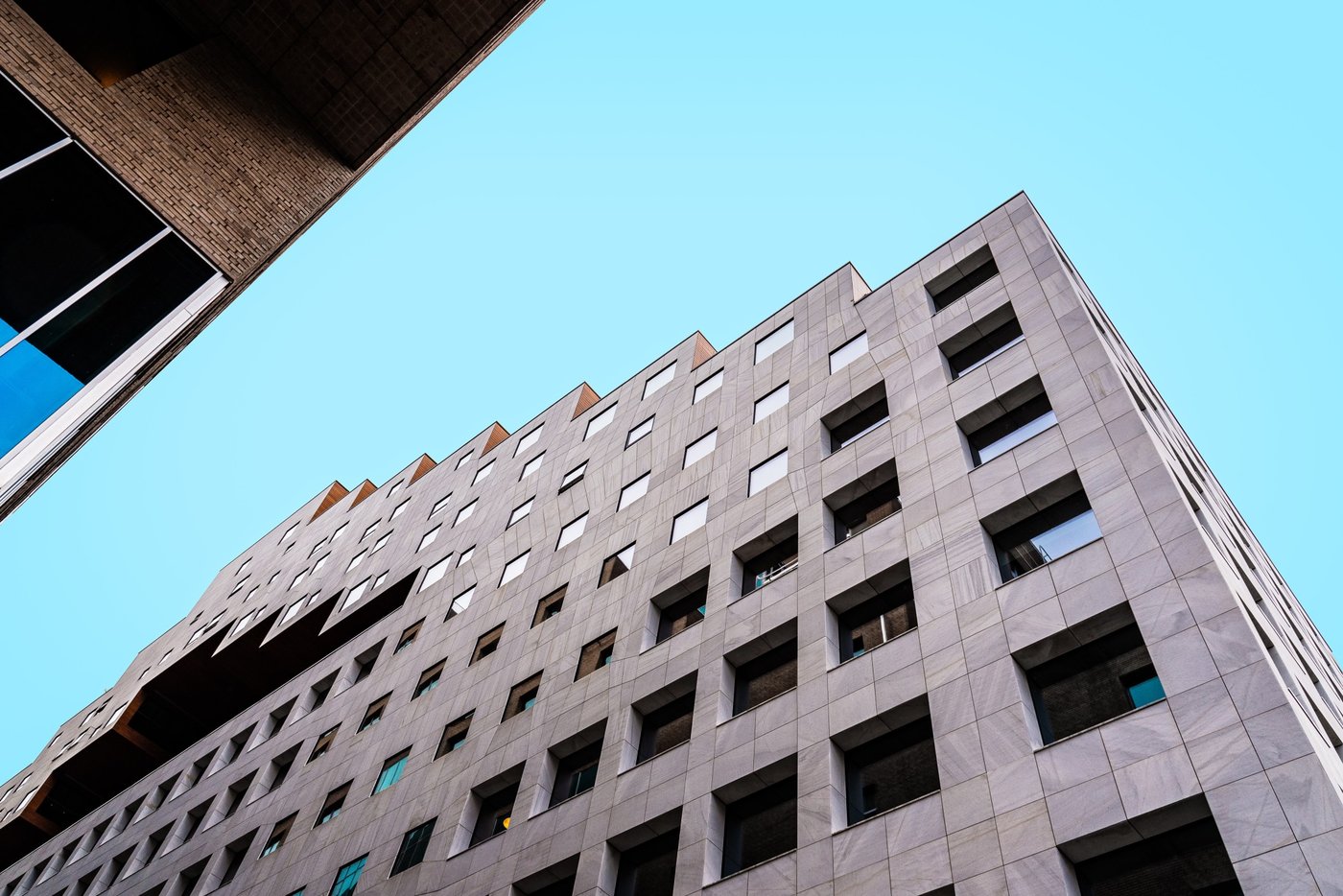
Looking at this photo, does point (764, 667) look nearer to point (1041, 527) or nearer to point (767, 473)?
point (1041, 527)

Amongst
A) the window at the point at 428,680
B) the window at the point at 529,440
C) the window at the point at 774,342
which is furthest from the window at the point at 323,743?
the window at the point at 774,342

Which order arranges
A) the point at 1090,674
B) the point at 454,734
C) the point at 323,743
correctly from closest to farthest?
1. the point at 1090,674
2. the point at 454,734
3. the point at 323,743

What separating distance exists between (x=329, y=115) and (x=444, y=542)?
2754cm

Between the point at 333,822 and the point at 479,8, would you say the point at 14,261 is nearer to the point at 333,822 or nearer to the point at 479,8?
the point at 479,8

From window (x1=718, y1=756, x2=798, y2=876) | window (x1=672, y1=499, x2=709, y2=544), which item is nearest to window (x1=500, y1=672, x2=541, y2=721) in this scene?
window (x1=672, y1=499, x2=709, y2=544)

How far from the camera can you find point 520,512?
40.6 metres

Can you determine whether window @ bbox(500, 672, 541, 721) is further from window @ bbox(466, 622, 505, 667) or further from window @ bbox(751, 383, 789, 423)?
window @ bbox(751, 383, 789, 423)

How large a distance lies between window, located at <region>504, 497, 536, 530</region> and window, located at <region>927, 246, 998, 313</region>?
17580 mm

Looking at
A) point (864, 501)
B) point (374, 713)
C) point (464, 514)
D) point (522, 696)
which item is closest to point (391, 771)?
point (374, 713)

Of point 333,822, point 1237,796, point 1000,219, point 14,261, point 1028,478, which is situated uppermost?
point 1000,219

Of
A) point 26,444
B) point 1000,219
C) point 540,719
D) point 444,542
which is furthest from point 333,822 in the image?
point 1000,219

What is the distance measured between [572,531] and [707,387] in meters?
7.20

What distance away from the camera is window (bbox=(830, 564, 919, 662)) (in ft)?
66.3

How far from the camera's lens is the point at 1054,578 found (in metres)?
17.9
